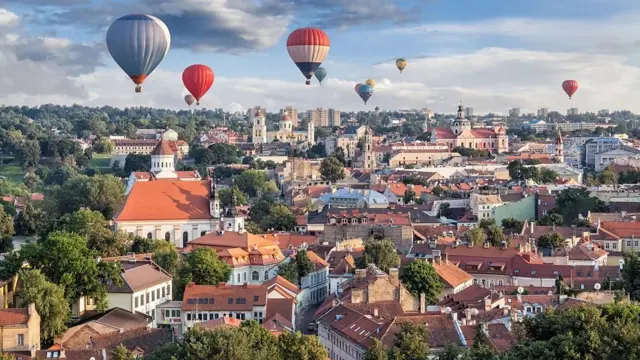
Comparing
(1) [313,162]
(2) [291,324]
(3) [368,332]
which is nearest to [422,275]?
(2) [291,324]

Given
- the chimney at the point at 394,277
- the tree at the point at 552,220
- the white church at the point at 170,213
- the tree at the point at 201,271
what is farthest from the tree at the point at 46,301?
the tree at the point at 552,220

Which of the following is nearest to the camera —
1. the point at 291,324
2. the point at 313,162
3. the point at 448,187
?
the point at 291,324

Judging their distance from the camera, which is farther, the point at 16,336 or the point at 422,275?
the point at 422,275

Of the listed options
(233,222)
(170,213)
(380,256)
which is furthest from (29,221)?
(380,256)

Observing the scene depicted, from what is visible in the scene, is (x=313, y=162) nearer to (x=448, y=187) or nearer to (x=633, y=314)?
(x=448, y=187)

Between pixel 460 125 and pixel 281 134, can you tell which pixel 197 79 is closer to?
pixel 460 125

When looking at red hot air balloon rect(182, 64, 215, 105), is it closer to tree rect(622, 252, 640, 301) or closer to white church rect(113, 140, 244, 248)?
white church rect(113, 140, 244, 248)
